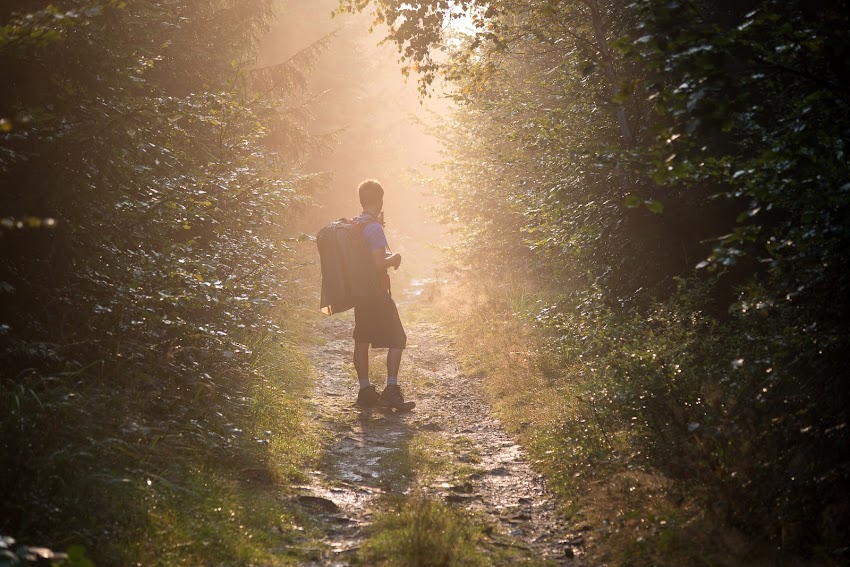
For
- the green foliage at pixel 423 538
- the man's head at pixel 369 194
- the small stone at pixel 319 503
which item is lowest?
the green foliage at pixel 423 538

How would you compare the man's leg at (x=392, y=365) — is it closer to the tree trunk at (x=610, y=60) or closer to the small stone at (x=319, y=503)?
the small stone at (x=319, y=503)

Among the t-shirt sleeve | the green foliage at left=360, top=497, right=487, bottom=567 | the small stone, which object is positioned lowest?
the green foliage at left=360, top=497, right=487, bottom=567

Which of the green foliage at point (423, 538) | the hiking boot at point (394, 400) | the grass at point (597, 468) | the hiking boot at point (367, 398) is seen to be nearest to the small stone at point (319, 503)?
the green foliage at point (423, 538)

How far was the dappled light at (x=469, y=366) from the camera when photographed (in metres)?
3.95

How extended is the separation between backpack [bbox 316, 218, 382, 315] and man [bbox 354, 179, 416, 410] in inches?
4.3

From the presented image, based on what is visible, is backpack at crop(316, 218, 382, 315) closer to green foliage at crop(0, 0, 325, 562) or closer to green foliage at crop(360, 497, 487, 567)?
green foliage at crop(0, 0, 325, 562)

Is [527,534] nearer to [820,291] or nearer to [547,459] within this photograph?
[547,459]

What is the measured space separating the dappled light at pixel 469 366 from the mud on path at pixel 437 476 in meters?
0.04

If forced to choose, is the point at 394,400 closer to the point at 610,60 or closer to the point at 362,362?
the point at 362,362

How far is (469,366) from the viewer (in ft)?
37.2

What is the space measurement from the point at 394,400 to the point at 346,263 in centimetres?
188

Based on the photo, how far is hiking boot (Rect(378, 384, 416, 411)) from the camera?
874 cm

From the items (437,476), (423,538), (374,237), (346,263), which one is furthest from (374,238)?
(423,538)

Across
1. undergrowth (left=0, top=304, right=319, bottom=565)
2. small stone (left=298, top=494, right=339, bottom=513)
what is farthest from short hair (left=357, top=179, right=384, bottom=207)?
small stone (left=298, top=494, right=339, bottom=513)
